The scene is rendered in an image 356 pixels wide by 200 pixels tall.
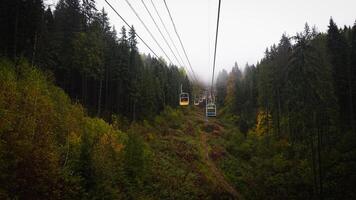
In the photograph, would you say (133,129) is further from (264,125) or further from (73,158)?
(264,125)

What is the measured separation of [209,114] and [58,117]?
67.0ft

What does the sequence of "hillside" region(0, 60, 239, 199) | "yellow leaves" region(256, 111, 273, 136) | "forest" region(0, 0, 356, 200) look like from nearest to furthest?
"hillside" region(0, 60, 239, 199) → "forest" region(0, 0, 356, 200) → "yellow leaves" region(256, 111, 273, 136)

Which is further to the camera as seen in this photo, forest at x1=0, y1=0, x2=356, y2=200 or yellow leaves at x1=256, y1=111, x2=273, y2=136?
yellow leaves at x1=256, y1=111, x2=273, y2=136

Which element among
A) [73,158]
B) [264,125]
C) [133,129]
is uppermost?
[264,125]

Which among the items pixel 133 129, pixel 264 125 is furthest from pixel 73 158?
pixel 264 125

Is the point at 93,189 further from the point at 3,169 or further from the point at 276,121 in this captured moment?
the point at 276,121

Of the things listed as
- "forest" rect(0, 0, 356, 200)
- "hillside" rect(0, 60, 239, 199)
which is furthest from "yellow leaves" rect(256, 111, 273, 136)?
"hillside" rect(0, 60, 239, 199)

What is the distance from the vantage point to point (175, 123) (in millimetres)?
62500

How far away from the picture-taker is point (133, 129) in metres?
37.6

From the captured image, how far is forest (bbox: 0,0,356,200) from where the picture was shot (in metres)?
18.7

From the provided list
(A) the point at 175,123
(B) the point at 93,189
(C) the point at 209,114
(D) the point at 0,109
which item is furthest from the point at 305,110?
(A) the point at 175,123

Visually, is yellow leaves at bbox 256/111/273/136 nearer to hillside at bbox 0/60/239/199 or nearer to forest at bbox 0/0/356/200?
forest at bbox 0/0/356/200

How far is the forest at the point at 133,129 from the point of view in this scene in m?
18.7

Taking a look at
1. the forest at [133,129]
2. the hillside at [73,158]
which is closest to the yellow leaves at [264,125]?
the forest at [133,129]
